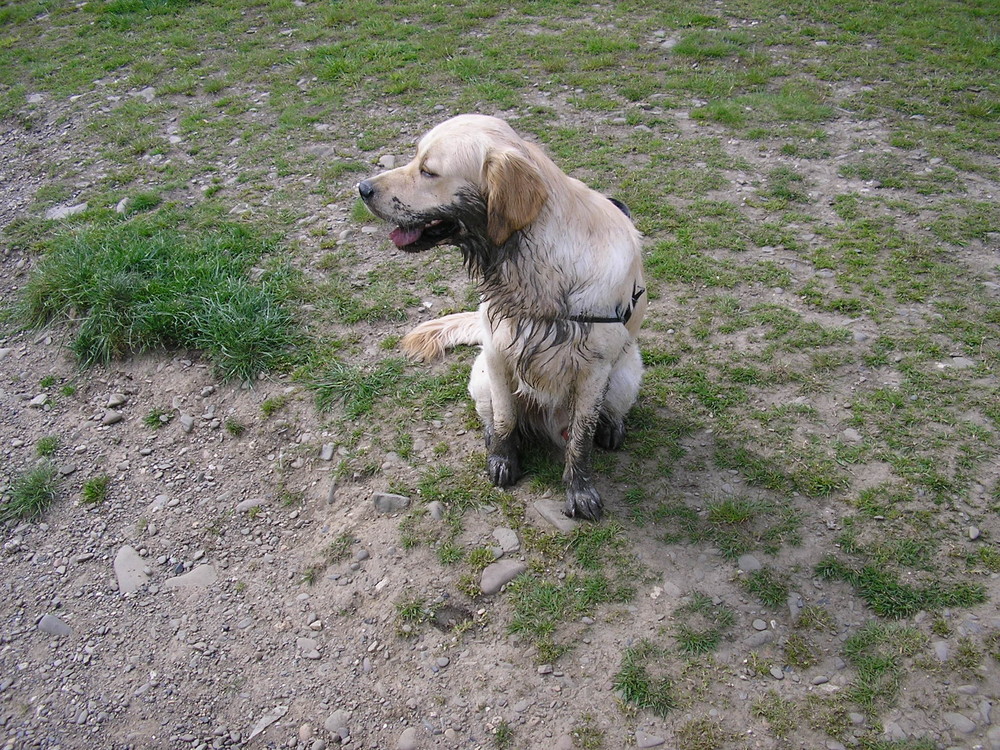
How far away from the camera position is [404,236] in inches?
122

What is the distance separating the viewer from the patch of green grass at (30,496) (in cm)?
377

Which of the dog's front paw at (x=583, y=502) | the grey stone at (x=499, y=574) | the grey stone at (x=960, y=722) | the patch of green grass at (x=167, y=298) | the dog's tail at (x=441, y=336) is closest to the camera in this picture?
the grey stone at (x=960, y=722)

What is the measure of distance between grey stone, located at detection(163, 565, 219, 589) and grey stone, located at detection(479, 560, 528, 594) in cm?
129

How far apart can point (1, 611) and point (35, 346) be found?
80.2 inches

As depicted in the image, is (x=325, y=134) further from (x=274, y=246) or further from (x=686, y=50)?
(x=686, y=50)

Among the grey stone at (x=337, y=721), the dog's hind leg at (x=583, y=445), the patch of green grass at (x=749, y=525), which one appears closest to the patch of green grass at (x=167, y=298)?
the dog's hind leg at (x=583, y=445)

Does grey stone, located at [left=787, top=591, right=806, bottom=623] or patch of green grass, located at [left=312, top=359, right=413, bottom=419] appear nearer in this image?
grey stone, located at [left=787, top=591, right=806, bottom=623]

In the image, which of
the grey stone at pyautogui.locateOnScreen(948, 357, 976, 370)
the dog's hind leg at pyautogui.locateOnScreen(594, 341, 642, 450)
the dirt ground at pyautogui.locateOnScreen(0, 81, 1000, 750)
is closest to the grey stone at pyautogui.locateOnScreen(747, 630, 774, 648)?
the dirt ground at pyautogui.locateOnScreen(0, 81, 1000, 750)

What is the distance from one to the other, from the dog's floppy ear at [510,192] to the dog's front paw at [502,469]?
1.23m

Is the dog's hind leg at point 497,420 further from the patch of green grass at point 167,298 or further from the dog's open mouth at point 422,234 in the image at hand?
the patch of green grass at point 167,298

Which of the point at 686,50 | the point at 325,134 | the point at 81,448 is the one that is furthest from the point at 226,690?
the point at 686,50

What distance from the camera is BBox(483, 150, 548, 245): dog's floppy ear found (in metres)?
2.86

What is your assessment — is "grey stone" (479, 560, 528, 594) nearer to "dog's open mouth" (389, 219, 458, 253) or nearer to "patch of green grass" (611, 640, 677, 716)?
"patch of green grass" (611, 640, 677, 716)

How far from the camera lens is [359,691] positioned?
2945 mm
